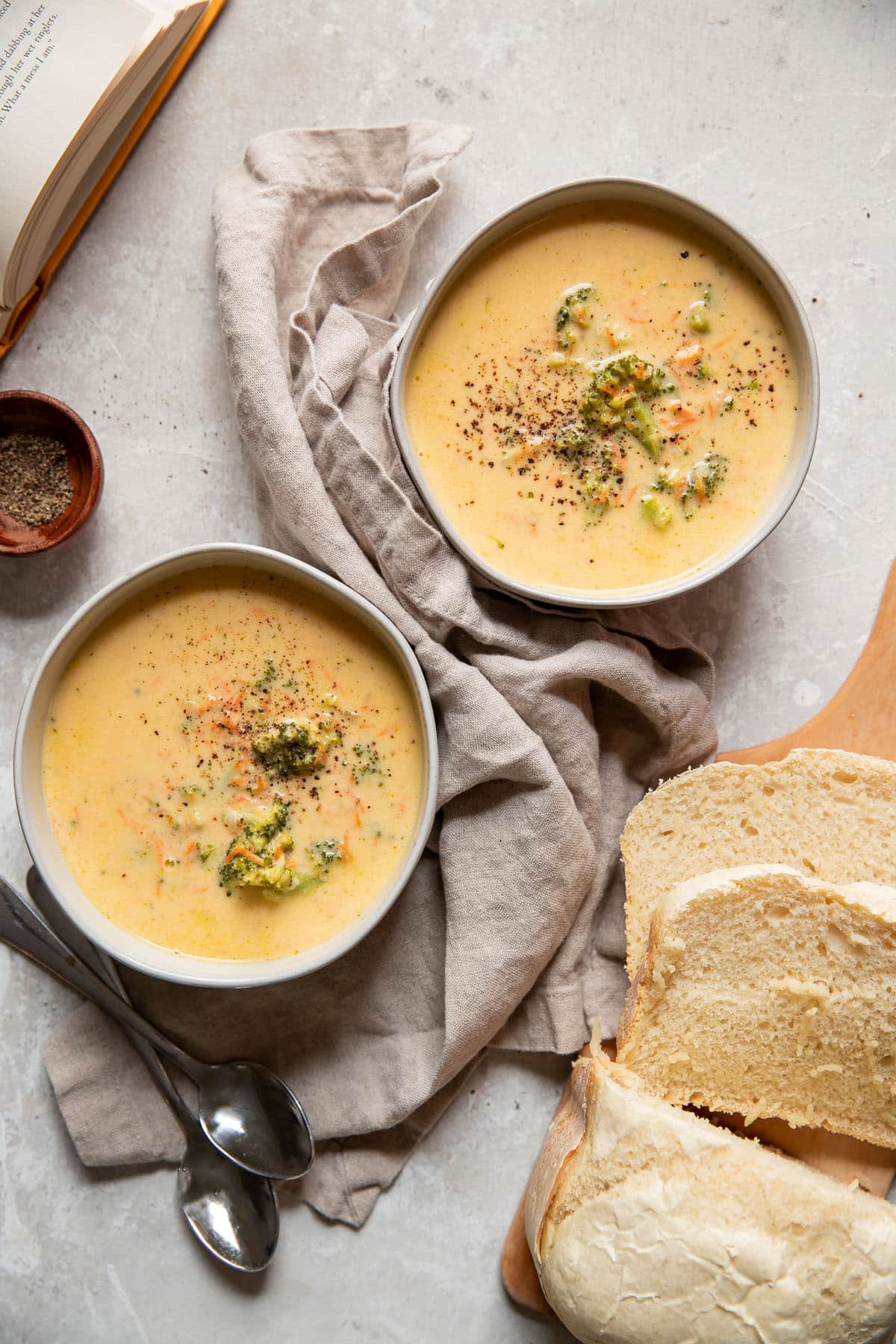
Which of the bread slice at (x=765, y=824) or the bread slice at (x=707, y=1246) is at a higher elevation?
the bread slice at (x=765, y=824)

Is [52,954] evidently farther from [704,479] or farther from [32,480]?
[704,479]

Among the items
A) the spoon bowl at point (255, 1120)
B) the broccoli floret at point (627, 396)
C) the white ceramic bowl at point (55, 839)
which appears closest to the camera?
the white ceramic bowl at point (55, 839)

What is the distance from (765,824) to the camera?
2354 millimetres

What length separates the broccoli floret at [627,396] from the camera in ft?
7.06

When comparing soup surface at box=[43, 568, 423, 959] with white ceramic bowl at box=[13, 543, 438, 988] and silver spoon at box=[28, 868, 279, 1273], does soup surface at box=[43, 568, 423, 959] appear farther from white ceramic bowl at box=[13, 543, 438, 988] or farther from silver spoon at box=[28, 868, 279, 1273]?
silver spoon at box=[28, 868, 279, 1273]

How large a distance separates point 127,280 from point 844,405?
70.3 inches

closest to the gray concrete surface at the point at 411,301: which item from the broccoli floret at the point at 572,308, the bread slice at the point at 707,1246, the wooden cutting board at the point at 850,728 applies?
the wooden cutting board at the point at 850,728

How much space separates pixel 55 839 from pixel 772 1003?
5.24ft

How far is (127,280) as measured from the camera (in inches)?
97.9

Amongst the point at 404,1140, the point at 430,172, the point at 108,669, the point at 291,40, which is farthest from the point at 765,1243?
the point at 291,40

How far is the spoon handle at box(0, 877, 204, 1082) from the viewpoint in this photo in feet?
7.60

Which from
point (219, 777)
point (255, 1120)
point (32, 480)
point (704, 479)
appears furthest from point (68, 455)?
point (255, 1120)

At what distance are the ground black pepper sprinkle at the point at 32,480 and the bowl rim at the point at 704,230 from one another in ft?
2.73

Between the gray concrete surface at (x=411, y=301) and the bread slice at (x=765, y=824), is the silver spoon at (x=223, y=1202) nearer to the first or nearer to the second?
the gray concrete surface at (x=411, y=301)
